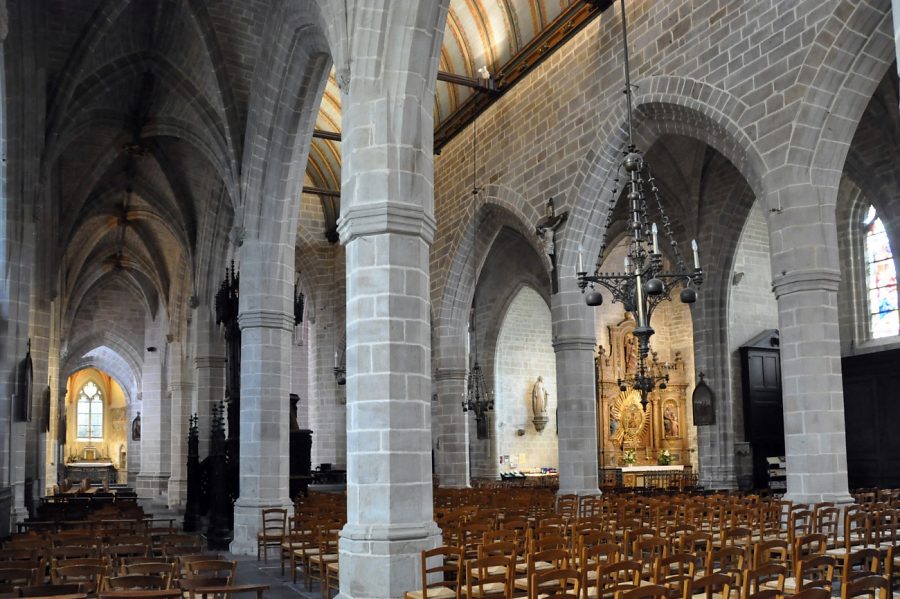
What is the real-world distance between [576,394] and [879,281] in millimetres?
8159

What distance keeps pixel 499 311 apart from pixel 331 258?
19.0 feet

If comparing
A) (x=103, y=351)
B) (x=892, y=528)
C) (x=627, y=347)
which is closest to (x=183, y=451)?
(x=627, y=347)

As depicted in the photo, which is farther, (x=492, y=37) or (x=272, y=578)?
(x=492, y=37)

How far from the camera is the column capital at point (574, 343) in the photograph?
16.5m

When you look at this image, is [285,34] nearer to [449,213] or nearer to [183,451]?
[449,213]

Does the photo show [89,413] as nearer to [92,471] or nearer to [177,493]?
[92,471]

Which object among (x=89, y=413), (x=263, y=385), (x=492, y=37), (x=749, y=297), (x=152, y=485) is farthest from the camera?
(x=89, y=413)

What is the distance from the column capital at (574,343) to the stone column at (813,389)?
4.82 metres

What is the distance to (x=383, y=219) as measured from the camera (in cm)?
834

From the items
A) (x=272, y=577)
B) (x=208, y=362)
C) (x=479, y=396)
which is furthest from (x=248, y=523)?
(x=479, y=396)

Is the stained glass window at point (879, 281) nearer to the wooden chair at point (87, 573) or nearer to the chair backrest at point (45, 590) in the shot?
the wooden chair at point (87, 573)

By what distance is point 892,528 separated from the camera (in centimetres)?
955

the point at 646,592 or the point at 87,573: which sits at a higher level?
the point at 646,592

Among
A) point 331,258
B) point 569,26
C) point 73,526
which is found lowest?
point 73,526
